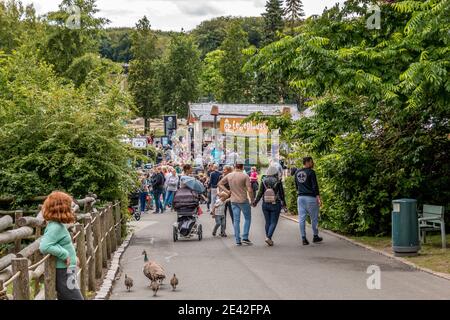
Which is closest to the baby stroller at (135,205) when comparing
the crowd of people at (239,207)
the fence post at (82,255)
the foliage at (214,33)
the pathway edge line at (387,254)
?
the crowd of people at (239,207)

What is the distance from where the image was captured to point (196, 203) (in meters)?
20.9

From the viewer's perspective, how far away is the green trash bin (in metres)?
16.9

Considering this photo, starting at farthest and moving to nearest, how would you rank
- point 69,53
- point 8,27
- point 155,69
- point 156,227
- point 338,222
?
point 155,69 < point 8,27 < point 69,53 < point 156,227 < point 338,222

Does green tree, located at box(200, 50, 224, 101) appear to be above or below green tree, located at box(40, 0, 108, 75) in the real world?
above

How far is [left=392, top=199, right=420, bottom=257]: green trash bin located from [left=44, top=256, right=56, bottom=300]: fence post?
951 cm

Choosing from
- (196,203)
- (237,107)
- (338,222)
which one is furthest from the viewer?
(237,107)

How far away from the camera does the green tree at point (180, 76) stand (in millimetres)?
118062

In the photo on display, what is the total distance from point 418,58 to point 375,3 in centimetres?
280

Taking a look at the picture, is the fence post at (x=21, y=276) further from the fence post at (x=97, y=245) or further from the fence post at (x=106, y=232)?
the fence post at (x=106, y=232)

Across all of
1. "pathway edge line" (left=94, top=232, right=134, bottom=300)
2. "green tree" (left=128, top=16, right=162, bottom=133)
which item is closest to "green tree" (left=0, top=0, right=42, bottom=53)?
"pathway edge line" (left=94, top=232, right=134, bottom=300)

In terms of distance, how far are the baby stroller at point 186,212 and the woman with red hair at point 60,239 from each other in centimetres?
1178

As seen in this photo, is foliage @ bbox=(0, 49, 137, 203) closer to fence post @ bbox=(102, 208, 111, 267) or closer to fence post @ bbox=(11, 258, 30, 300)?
fence post @ bbox=(102, 208, 111, 267)

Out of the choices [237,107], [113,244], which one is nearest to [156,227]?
[113,244]

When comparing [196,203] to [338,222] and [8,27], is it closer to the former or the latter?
[338,222]
